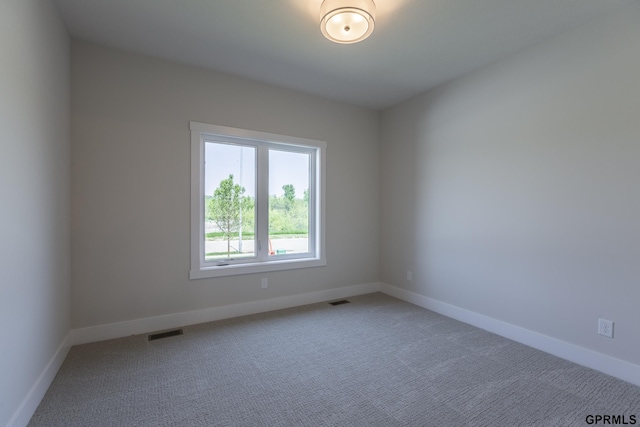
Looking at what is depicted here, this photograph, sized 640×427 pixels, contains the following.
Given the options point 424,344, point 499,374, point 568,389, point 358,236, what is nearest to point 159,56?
point 358,236

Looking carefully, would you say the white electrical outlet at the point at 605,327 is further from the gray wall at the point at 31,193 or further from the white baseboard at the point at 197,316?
the gray wall at the point at 31,193

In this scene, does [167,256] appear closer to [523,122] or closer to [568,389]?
[568,389]

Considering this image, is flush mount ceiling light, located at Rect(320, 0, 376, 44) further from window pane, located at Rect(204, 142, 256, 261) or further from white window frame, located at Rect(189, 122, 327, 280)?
window pane, located at Rect(204, 142, 256, 261)

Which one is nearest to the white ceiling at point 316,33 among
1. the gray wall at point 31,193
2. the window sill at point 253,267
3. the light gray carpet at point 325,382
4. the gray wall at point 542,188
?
the gray wall at point 542,188

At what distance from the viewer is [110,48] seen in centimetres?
271

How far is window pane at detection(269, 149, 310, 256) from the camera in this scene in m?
3.69

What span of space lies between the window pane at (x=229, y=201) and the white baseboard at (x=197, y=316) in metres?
0.59

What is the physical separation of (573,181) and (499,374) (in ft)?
5.38

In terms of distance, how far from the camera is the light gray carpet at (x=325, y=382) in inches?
67.6

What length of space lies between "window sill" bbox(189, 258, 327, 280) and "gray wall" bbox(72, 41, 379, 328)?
3.0 inches

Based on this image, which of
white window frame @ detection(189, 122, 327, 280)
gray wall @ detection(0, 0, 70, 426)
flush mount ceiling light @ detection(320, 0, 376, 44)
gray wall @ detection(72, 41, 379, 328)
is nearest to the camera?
gray wall @ detection(0, 0, 70, 426)

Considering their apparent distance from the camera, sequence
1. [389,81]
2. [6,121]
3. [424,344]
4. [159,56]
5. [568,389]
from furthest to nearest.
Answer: [389,81], [159,56], [424,344], [568,389], [6,121]

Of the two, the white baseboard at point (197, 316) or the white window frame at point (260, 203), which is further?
the white window frame at point (260, 203)

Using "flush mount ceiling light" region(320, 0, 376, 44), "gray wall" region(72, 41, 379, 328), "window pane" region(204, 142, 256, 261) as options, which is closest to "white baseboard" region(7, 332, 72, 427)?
"gray wall" region(72, 41, 379, 328)
